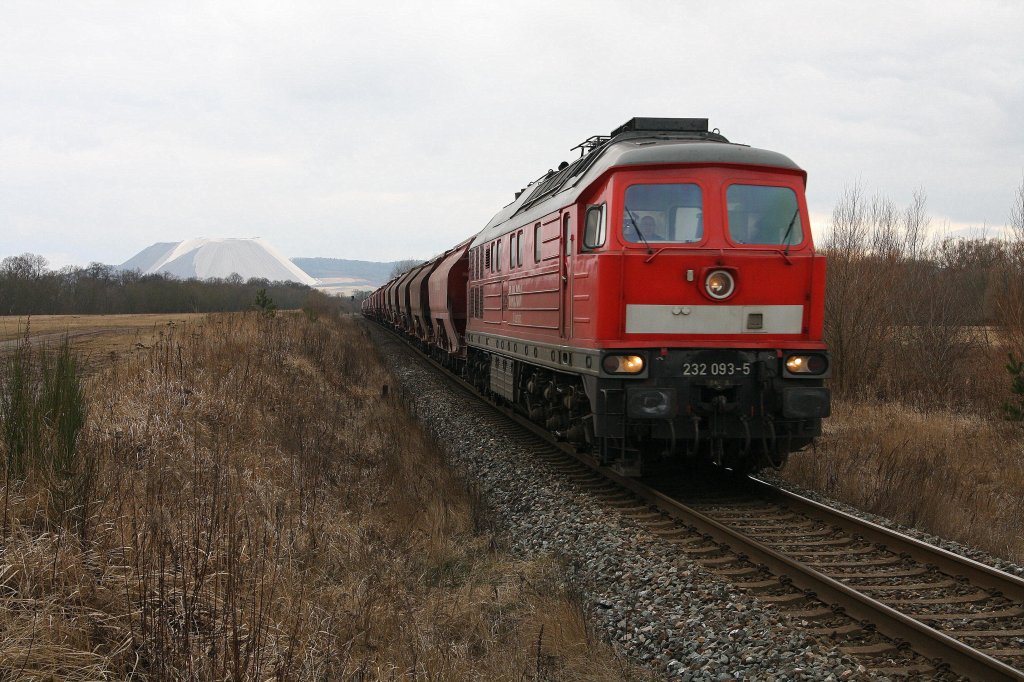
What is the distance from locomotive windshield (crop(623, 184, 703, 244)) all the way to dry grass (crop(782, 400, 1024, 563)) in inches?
134

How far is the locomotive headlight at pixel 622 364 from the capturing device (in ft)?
23.4

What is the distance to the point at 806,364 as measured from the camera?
7.30m

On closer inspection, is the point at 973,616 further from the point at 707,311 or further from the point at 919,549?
the point at 707,311

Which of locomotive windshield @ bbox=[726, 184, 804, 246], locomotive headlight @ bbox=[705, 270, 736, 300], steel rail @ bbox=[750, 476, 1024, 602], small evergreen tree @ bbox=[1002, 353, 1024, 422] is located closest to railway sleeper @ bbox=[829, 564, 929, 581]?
steel rail @ bbox=[750, 476, 1024, 602]

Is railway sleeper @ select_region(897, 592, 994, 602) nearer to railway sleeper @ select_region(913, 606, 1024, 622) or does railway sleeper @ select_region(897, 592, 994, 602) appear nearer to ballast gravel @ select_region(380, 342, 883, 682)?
railway sleeper @ select_region(913, 606, 1024, 622)

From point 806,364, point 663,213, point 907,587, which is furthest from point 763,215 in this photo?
point 907,587

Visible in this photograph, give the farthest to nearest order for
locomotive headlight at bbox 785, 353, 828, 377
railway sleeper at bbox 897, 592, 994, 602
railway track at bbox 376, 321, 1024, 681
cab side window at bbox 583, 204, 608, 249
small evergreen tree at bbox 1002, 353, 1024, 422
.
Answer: small evergreen tree at bbox 1002, 353, 1024, 422 < cab side window at bbox 583, 204, 608, 249 < locomotive headlight at bbox 785, 353, 828, 377 < railway sleeper at bbox 897, 592, 994, 602 < railway track at bbox 376, 321, 1024, 681

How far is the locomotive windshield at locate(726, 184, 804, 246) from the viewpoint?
7500mm

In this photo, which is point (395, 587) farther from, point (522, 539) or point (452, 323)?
point (452, 323)

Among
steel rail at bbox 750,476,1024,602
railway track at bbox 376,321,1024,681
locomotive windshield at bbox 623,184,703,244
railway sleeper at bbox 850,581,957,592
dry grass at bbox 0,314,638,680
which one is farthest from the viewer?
locomotive windshield at bbox 623,184,703,244

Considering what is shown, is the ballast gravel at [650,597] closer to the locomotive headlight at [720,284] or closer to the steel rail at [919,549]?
the steel rail at [919,549]

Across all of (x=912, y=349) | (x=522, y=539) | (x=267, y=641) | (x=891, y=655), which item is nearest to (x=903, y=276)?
(x=912, y=349)

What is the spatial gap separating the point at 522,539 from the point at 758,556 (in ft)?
7.79

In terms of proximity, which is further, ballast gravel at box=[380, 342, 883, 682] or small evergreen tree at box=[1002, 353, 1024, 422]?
small evergreen tree at box=[1002, 353, 1024, 422]
